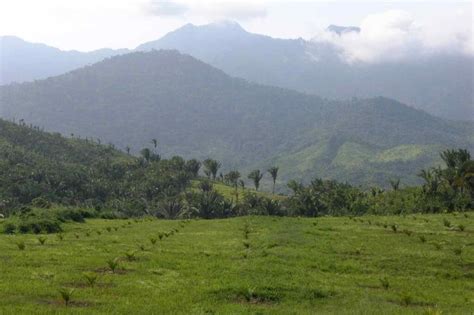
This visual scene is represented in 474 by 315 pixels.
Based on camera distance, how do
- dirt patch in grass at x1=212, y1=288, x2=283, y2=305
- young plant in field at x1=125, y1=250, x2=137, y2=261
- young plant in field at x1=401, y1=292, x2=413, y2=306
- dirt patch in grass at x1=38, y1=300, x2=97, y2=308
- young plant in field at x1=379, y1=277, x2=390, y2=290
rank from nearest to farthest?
dirt patch in grass at x1=38, y1=300, x2=97, y2=308 → dirt patch in grass at x1=212, y1=288, x2=283, y2=305 → young plant in field at x1=401, y1=292, x2=413, y2=306 → young plant in field at x1=379, y1=277, x2=390, y2=290 → young plant in field at x1=125, y1=250, x2=137, y2=261

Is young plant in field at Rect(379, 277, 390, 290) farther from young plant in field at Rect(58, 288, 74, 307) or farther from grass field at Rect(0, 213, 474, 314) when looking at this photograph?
young plant in field at Rect(58, 288, 74, 307)

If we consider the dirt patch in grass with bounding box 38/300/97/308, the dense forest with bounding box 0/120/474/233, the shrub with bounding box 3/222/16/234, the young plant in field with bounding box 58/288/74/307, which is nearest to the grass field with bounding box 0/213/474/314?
the dirt patch in grass with bounding box 38/300/97/308

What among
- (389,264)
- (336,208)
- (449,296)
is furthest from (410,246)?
(336,208)

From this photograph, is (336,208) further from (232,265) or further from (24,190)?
(232,265)

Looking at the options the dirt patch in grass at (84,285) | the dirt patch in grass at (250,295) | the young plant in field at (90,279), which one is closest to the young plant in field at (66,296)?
the dirt patch in grass at (84,285)

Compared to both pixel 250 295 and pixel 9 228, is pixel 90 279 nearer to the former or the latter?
pixel 250 295

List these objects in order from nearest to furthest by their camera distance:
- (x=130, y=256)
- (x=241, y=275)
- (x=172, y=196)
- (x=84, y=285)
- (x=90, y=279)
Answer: (x=90, y=279)
(x=84, y=285)
(x=241, y=275)
(x=130, y=256)
(x=172, y=196)

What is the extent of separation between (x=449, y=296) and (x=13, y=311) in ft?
65.8

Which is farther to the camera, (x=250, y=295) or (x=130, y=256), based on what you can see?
(x=130, y=256)

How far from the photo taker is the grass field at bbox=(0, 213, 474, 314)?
21.3 metres

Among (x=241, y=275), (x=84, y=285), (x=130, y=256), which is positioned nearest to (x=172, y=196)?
(x=130, y=256)

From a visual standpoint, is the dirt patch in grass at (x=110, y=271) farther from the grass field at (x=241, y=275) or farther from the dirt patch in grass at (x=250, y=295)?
the dirt patch in grass at (x=250, y=295)

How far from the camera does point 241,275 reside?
2841 centimetres

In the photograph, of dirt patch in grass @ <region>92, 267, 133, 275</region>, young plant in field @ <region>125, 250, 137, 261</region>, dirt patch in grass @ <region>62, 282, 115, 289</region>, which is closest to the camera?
dirt patch in grass @ <region>62, 282, 115, 289</region>
